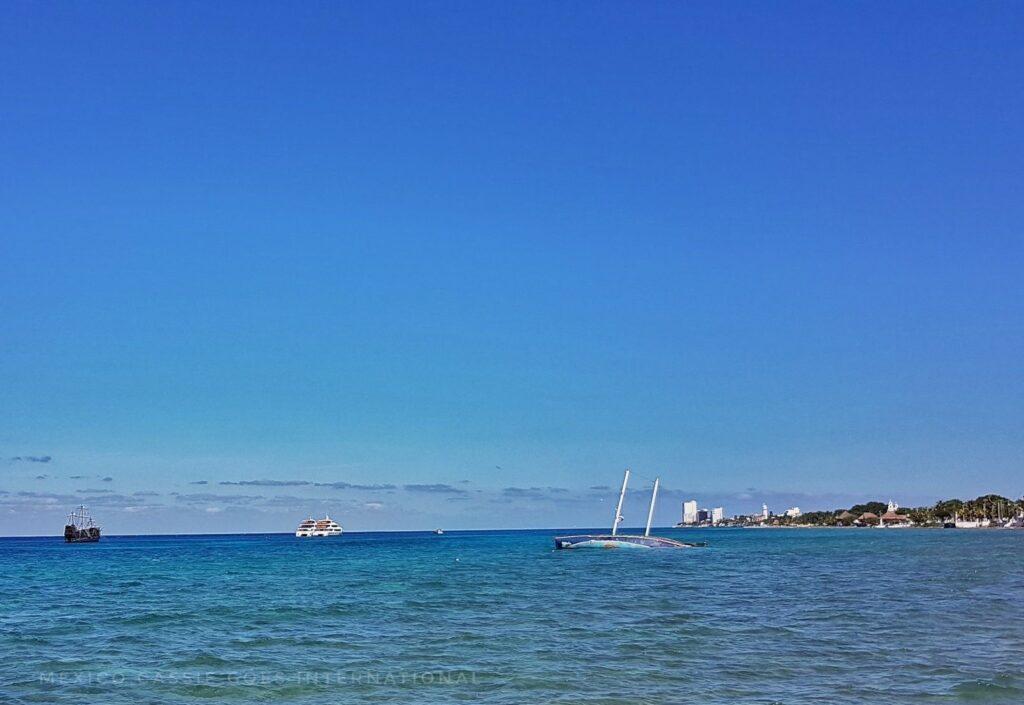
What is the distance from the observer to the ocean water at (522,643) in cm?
2391

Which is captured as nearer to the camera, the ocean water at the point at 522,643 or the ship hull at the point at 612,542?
the ocean water at the point at 522,643

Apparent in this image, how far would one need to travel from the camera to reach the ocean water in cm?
2391

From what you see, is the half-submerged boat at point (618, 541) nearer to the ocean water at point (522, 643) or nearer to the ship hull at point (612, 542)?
the ship hull at point (612, 542)

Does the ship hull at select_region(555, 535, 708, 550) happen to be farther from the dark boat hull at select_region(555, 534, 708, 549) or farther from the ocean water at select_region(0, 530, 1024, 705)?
the ocean water at select_region(0, 530, 1024, 705)

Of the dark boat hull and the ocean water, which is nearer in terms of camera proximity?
the ocean water

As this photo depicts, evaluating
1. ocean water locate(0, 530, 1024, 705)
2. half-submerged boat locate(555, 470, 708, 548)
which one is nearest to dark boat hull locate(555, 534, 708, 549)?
half-submerged boat locate(555, 470, 708, 548)

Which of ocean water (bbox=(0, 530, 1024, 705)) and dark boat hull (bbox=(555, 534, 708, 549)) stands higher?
ocean water (bbox=(0, 530, 1024, 705))

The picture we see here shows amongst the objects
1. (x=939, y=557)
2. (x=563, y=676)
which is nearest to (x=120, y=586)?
(x=563, y=676)

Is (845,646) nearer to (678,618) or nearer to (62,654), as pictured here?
(678,618)

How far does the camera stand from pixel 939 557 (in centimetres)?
9962

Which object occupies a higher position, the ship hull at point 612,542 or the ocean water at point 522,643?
the ocean water at point 522,643

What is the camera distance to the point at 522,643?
32.3 meters

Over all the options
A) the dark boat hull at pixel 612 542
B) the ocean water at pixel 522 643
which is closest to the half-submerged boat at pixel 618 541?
the dark boat hull at pixel 612 542

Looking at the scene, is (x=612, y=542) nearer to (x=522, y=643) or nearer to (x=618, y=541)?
(x=618, y=541)
